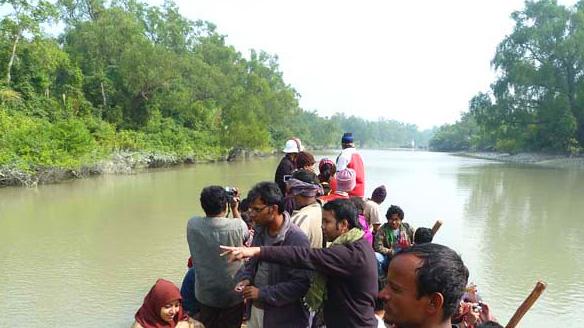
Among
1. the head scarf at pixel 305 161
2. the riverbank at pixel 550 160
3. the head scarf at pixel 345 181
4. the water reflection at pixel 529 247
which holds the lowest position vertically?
the water reflection at pixel 529 247

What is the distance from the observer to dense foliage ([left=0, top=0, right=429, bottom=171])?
17891 millimetres

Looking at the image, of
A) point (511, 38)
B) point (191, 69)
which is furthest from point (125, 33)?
point (511, 38)

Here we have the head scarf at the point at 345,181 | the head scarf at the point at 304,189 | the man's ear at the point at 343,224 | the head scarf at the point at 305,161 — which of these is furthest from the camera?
the head scarf at the point at 305,161

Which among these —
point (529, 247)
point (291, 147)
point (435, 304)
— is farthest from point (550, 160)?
point (435, 304)

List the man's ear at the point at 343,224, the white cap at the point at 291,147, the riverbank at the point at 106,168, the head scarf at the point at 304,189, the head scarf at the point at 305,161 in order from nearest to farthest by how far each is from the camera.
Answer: the man's ear at the point at 343,224, the head scarf at the point at 304,189, the head scarf at the point at 305,161, the white cap at the point at 291,147, the riverbank at the point at 106,168

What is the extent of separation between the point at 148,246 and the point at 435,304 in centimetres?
736

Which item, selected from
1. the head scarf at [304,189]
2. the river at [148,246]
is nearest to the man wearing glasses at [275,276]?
the head scarf at [304,189]

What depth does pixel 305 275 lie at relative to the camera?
7.48ft

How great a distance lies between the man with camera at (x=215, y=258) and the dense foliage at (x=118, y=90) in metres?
13.6

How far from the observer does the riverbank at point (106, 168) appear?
14.6 meters

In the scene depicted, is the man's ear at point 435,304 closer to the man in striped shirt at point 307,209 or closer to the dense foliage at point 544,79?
the man in striped shirt at point 307,209

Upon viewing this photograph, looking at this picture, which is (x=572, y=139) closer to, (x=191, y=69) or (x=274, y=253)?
(x=191, y=69)

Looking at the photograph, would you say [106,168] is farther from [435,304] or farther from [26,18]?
[435,304]

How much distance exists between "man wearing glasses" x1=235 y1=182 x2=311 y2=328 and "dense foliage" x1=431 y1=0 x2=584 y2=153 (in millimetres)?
33692
